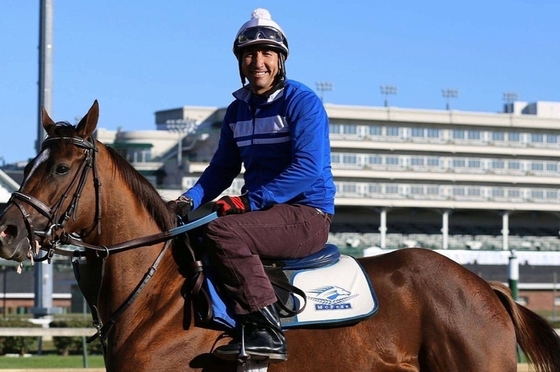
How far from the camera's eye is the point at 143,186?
561 cm

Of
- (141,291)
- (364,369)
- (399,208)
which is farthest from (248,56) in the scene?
(399,208)

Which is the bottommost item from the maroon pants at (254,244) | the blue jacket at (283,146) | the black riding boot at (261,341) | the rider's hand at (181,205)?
the black riding boot at (261,341)

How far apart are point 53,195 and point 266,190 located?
1084 millimetres

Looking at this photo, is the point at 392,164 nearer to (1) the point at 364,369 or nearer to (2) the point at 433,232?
(2) the point at 433,232

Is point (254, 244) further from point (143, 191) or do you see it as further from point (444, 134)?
point (444, 134)

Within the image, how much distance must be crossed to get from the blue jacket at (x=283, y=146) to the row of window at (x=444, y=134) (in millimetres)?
90181

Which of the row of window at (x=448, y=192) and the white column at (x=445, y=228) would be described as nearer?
the white column at (x=445, y=228)

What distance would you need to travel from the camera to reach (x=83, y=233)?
215 inches

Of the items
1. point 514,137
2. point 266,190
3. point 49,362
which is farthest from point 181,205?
point 514,137

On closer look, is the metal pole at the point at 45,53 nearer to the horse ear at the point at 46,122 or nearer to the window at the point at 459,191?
the horse ear at the point at 46,122

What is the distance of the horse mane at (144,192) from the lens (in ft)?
18.3

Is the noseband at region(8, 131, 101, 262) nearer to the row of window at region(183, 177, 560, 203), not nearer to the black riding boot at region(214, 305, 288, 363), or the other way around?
the black riding boot at region(214, 305, 288, 363)

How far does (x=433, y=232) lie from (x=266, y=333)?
9020cm

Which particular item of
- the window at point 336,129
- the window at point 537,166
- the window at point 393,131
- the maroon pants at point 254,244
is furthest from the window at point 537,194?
the maroon pants at point 254,244
